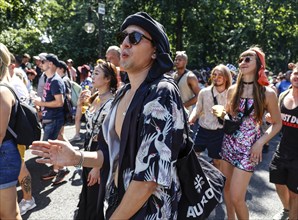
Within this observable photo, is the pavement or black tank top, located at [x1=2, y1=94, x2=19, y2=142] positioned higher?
black tank top, located at [x1=2, y1=94, x2=19, y2=142]

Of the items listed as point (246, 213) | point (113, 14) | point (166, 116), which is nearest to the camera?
point (166, 116)

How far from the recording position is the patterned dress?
322 centimetres

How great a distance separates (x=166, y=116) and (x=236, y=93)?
213cm

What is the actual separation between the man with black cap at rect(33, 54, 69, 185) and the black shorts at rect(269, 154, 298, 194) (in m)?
3.09

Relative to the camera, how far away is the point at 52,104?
15.8ft

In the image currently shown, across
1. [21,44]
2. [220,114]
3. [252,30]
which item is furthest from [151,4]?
[220,114]

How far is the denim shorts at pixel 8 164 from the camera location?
2.66 m

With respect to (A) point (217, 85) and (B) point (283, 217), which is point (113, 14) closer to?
(A) point (217, 85)

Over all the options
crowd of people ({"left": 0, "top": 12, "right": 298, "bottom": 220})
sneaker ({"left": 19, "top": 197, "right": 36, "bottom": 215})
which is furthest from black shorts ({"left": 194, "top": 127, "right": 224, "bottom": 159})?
sneaker ({"left": 19, "top": 197, "right": 36, "bottom": 215})

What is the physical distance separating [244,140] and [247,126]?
5.8 inches

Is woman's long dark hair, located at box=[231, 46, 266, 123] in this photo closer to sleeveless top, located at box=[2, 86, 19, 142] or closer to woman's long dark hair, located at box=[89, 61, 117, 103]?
woman's long dark hair, located at box=[89, 61, 117, 103]

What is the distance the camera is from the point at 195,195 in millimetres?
1652

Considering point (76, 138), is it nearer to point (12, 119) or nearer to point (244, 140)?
point (12, 119)

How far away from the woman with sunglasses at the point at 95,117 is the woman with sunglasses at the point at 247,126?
1327mm
